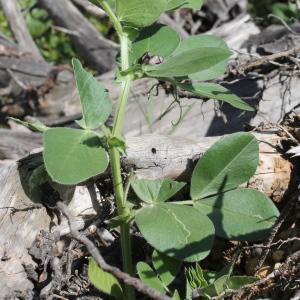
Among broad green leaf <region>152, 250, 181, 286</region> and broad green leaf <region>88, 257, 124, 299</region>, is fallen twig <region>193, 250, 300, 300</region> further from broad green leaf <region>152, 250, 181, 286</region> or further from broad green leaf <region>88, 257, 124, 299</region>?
broad green leaf <region>88, 257, 124, 299</region>

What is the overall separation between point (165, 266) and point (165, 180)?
0.20 meters

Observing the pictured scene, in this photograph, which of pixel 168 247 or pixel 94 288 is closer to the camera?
pixel 168 247

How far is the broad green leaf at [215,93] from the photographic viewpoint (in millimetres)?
1475

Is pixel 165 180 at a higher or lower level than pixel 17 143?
higher

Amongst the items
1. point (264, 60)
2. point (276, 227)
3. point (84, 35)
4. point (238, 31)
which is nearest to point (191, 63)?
point (276, 227)

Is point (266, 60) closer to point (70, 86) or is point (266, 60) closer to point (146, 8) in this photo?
point (146, 8)

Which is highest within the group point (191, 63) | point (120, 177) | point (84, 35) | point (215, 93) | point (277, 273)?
point (191, 63)

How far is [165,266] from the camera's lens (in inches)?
56.1

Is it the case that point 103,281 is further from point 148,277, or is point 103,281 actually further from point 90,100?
point 90,100

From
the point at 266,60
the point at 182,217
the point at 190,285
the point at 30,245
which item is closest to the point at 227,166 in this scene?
the point at 182,217

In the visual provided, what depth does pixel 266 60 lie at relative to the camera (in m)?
2.09

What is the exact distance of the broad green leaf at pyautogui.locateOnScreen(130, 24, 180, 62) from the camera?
62.6 inches

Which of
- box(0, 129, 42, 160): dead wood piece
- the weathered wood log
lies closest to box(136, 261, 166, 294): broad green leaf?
box(0, 129, 42, 160): dead wood piece

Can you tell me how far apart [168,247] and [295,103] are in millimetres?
989
